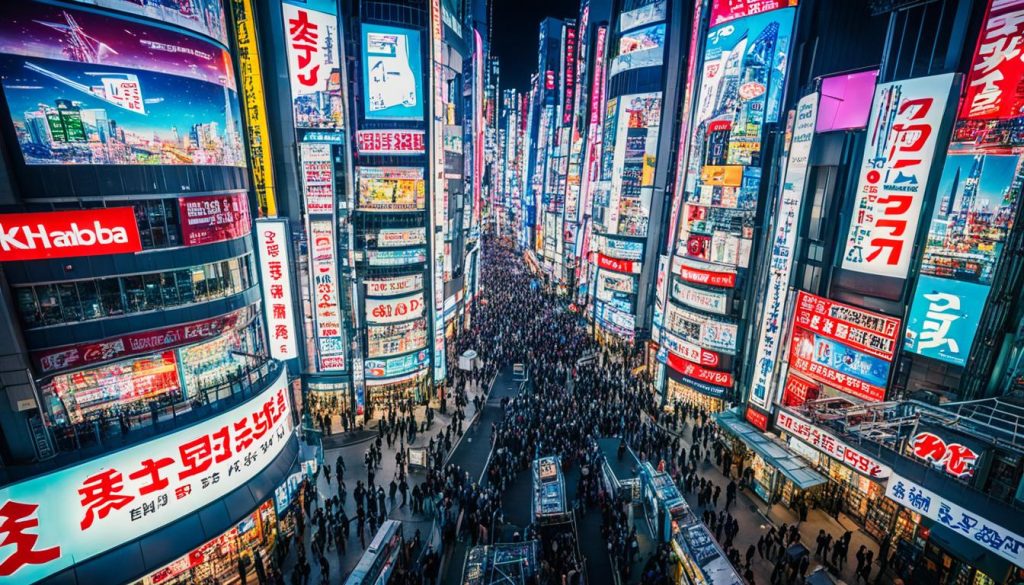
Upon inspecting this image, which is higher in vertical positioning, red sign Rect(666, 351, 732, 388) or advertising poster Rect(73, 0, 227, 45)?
advertising poster Rect(73, 0, 227, 45)

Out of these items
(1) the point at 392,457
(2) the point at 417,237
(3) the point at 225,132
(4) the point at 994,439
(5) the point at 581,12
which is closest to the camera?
(4) the point at 994,439

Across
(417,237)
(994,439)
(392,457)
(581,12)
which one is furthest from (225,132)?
(581,12)

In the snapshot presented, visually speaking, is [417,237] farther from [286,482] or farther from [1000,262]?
[1000,262]

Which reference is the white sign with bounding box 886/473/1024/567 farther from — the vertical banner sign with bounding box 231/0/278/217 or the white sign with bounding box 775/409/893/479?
the vertical banner sign with bounding box 231/0/278/217

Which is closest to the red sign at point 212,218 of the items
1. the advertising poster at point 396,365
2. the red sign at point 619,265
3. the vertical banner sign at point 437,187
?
the advertising poster at point 396,365

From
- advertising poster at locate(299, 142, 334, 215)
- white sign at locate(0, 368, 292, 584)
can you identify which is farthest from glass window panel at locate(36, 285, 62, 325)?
advertising poster at locate(299, 142, 334, 215)

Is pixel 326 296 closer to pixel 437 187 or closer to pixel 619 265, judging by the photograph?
pixel 437 187
